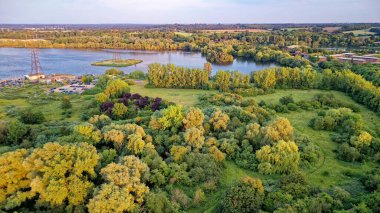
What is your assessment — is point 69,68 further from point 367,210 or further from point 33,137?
point 367,210

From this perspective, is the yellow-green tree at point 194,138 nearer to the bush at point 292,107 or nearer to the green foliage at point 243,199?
the green foliage at point 243,199

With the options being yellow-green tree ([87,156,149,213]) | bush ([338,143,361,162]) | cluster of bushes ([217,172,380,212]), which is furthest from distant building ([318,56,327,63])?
yellow-green tree ([87,156,149,213])

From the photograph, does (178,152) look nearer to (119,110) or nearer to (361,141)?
(119,110)

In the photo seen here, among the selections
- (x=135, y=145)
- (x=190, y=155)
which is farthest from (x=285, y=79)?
(x=135, y=145)

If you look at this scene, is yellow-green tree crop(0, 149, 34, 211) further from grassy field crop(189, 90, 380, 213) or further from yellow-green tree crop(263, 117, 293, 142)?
yellow-green tree crop(263, 117, 293, 142)

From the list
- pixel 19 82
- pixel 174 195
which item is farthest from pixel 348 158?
pixel 19 82

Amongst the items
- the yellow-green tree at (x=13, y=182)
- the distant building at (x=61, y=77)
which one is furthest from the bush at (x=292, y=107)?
the distant building at (x=61, y=77)

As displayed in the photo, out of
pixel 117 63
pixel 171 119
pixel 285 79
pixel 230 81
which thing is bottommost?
pixel 171 119
